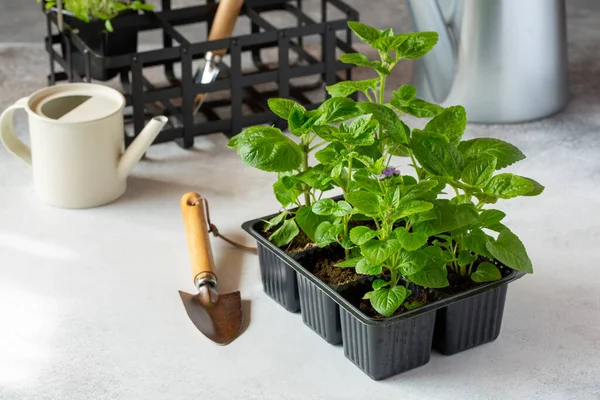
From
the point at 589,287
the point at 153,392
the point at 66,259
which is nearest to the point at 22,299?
the point at 66,259

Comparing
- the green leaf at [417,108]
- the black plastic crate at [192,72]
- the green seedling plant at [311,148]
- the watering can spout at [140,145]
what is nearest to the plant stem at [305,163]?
the green seedling plant at [311,148]

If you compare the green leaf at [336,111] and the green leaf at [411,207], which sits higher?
the green leaf at [336,111]

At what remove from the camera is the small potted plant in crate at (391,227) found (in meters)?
1.11

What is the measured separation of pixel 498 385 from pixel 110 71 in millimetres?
800

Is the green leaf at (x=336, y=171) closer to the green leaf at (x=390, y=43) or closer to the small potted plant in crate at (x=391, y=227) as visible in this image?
the small potted plant in crate at (x=391, y=227)

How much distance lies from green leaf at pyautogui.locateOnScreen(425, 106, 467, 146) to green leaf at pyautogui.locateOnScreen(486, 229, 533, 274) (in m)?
0.12

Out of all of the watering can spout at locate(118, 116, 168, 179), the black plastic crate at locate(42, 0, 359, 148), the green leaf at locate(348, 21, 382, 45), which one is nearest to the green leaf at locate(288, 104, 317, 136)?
the green leaf at locate(348, 21, 382, 45)

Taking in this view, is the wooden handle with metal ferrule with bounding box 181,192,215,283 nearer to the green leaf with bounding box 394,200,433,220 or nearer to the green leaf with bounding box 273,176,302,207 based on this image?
the green leaf with bounding box 273,176,302,207

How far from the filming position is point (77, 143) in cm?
146

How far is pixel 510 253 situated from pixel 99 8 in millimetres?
827

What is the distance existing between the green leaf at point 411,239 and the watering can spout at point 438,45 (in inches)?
27.5

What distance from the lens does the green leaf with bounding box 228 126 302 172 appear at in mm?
1167

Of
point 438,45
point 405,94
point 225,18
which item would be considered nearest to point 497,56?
point 438,45

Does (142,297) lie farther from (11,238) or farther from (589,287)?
(589,287)
